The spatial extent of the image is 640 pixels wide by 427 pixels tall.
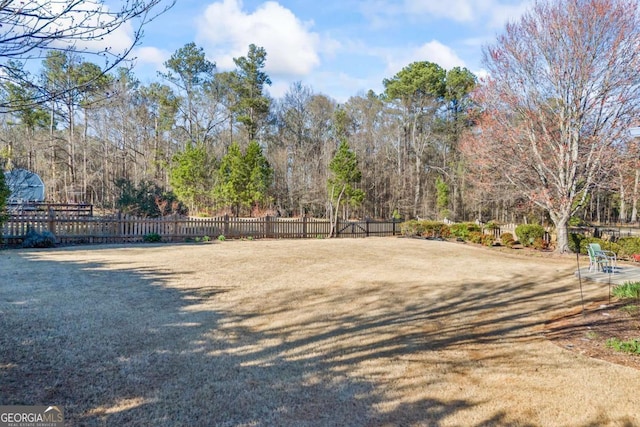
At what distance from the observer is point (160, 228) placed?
1473 cm

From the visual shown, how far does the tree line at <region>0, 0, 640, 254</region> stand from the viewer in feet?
49.1

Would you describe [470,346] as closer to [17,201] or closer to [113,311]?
[113,311]

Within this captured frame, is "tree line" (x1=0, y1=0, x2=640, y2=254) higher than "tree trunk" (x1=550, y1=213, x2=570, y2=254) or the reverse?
higher

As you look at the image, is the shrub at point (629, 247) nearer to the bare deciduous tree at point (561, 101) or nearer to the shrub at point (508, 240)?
the bare deciduous tree at point (561, 101)

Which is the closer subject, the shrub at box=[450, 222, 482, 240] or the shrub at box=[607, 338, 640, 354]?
the shrub at box=[607, 338, 640, 354]

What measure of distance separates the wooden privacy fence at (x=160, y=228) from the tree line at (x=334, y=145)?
15.2 ft

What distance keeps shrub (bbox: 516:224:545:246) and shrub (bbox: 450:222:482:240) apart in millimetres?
2362

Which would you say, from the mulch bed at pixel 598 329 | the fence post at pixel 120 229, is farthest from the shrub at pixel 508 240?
the fence post at pixel 120 229

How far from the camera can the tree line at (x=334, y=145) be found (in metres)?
15.0

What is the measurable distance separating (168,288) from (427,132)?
1293 inches

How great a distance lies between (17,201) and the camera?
1803 cm

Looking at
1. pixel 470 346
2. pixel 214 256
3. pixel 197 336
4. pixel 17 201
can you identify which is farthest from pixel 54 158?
pixel 470 346

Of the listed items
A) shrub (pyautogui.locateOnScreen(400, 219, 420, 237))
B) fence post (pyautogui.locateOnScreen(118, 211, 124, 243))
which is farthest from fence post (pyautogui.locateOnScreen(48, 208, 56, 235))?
shrub (pyautogui.locateOnScreen(400, 219, 420, 237))

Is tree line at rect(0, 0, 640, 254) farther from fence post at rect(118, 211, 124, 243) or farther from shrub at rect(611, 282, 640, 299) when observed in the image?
shrub at rect(611, 282, 640, 299)
